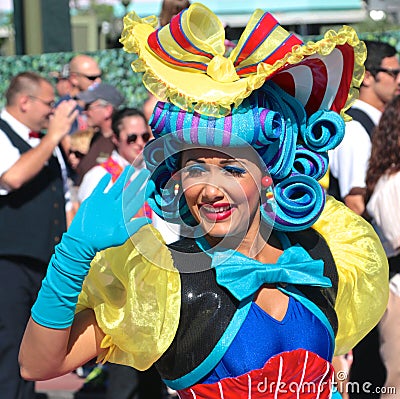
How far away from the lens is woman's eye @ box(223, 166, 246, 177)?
6.58ft

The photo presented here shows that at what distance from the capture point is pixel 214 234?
203 cm

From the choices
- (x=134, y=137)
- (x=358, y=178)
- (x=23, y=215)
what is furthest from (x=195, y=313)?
(x=134, y=137)

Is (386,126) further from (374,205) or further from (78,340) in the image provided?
(78,340)

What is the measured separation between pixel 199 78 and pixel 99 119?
380 cm

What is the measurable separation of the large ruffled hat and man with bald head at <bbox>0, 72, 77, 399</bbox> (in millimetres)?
2536

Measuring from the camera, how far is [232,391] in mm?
2031

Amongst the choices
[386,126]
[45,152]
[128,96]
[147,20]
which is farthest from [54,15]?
[147,20]

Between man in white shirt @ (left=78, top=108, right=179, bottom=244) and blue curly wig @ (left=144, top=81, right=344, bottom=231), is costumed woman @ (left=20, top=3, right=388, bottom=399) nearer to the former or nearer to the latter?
blue curly wig @ (left=144, top=81, right=344, bottom=231)

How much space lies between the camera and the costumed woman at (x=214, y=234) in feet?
6.37

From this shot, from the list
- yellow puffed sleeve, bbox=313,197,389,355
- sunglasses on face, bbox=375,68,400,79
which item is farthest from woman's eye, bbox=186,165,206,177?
sunglasses on face, bbox=375,68,400,79

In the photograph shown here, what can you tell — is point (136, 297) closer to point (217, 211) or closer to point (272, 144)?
point (217, 211)

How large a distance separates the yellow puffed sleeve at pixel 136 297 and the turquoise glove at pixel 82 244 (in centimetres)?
8

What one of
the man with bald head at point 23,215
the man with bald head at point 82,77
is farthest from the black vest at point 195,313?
the man with bald head at point 82,77

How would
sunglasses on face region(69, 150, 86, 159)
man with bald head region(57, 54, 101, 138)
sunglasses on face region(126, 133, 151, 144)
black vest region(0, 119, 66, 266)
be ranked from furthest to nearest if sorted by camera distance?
1. man with bald head region(57, 54, 101, 138)
2. sunglasses on face region(69, 150, 86, 159)
3. sunglasses on face region(126, 133, 151, 144)
4. black vest region(0, 119, 66, 266)
